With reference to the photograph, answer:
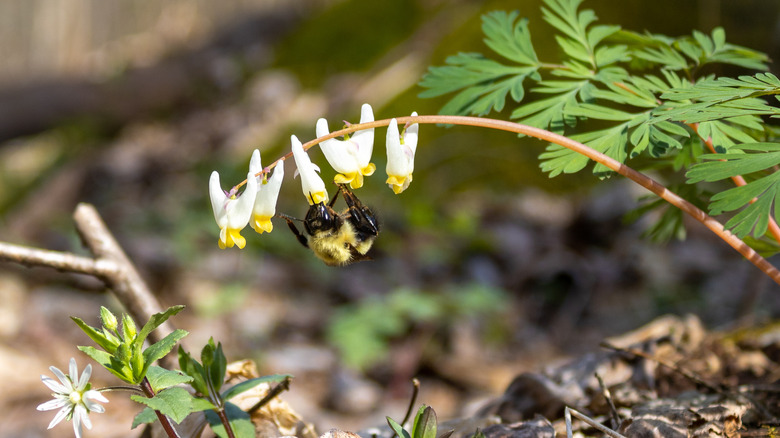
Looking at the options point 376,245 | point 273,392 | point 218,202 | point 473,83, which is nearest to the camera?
point 218,202

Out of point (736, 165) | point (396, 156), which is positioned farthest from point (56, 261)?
point (736, 165)

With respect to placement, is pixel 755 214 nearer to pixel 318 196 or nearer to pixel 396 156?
pixel 396 156

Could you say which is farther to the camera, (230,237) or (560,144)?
(560,144)

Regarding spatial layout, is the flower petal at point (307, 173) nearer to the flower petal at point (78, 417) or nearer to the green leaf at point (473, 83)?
the green leaf at point (473, 83)

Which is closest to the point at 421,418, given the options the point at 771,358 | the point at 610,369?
the point at 610,369

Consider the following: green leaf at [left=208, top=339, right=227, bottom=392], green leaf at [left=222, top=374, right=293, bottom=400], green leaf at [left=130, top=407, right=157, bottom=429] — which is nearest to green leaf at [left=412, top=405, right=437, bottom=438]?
green leaf at [left=222, top=374, right=293, bottom=400]

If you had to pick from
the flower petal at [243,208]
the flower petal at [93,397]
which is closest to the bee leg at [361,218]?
the flower petal at [243,208]

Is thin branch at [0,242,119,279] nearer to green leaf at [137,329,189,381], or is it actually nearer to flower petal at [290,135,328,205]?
green leaf at [137,329,189,381]
